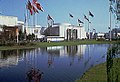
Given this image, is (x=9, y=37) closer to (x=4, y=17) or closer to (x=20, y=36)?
(x=20, y=36)

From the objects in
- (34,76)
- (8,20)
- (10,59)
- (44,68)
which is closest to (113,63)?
(34,76)

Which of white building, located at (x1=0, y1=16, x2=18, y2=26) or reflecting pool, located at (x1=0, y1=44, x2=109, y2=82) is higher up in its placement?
white building, located at (x1=0, y1=16, x2=18, y2=26)

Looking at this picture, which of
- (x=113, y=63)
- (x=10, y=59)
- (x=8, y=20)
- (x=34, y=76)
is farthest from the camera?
(x=8, y=20)

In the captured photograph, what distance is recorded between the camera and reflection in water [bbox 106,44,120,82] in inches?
445

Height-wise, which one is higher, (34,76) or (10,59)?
(34,76)

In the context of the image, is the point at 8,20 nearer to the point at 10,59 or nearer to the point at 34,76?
Answer: the point at 10,59

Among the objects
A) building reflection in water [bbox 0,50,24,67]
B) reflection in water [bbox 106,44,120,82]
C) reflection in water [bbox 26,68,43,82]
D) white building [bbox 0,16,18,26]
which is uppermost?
white building [bbox 0,16,18,26]

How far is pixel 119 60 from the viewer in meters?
12.6

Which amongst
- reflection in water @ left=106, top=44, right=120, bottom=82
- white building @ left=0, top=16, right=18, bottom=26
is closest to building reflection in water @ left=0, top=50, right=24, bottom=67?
reflection in water @ left=106, top=44, right=120, bottom=82

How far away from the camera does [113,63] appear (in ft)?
39.9

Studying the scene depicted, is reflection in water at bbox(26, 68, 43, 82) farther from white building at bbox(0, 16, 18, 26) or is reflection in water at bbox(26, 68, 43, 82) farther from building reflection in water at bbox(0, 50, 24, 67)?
white building at bbox(0, 16, 18, 26)

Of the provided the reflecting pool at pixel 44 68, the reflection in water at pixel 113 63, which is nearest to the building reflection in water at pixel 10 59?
the reflecting pool at pixel 44 68

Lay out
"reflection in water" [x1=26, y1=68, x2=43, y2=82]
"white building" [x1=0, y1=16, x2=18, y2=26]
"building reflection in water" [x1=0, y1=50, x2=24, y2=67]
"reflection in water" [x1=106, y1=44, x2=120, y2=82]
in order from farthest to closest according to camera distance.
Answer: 1. "white building" [x1=0, y1=16, x2=18, y2=26]
2. "building reflection in water" [x1=0, y1=50, x2=24, y2=67]
3. "reflection in water" [x1=26, y1=68, x2=43, y2=82]
4. "reflection in water" [x1=106, y1=44, x2=120, y2=82]

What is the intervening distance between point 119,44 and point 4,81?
1172 centimetres
